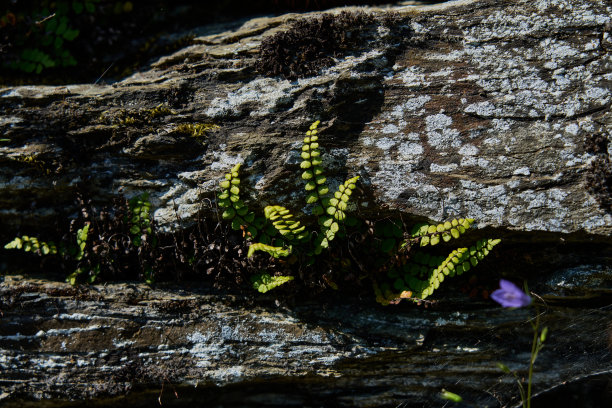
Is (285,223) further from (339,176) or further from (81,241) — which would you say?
(81,241)

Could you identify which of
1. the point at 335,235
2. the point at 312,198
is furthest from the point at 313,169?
the point at 335,235

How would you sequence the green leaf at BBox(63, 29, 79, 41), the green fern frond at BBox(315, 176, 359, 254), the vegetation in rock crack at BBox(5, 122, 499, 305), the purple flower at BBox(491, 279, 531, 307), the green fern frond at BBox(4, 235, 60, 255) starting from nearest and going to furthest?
the purple flower at BBox(491, 279, 531, 307), the green fern frond at BBox(315, 176, 359, 254), the vegetation in rock crack at BBox(5, 122, 499, 305), the green fern frond at BBox(4, 235, 60, 255), the green leaf at BBox(63, 29, 79, 41)

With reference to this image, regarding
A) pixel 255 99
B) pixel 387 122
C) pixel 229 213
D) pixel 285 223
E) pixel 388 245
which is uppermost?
pixel 255 99

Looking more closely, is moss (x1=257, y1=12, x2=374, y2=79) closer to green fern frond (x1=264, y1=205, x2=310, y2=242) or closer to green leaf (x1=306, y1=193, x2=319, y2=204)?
green leaf (x1=306, y1=193, x2=319, y2=204)

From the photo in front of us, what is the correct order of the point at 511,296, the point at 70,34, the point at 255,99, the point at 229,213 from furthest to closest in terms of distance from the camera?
1. the point at 70,34
2. the point at 255,99
3. the point at 229,213
4. the point at 511,296

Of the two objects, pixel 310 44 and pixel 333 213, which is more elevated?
pixel 310 44

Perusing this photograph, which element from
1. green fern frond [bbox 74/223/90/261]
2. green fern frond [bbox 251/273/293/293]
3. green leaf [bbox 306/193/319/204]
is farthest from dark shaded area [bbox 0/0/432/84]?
green fern frond [bbox 251/273/293/293]

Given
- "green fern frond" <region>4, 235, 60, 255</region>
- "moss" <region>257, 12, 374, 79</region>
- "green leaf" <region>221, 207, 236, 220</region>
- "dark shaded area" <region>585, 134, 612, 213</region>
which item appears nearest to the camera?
"dark shaded area" <region>585, 134, 612, 213</region>
